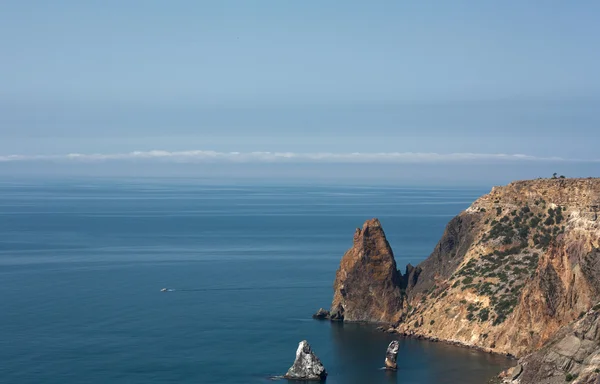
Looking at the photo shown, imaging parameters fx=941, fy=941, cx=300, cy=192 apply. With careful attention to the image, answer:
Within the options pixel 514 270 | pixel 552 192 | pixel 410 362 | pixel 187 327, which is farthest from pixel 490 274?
pixel 187 327

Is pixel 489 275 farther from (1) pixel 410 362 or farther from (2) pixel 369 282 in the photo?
(1) pixel 410 362

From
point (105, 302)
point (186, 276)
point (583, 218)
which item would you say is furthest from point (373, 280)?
point (186, 276)

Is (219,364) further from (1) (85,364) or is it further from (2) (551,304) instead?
(2) (551,304)

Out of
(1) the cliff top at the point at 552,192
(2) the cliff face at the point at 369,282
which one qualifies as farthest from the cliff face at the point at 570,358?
(2) the cliff face at the point at 369,282

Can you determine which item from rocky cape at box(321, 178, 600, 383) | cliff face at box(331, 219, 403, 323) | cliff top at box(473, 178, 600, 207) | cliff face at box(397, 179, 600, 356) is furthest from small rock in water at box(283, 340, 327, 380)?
cliff top at box(473, 178, 600, 207)

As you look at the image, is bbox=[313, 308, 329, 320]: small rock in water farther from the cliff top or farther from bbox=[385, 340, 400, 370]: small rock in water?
bbox=[385, 340, 400, 370]: small rock in water
